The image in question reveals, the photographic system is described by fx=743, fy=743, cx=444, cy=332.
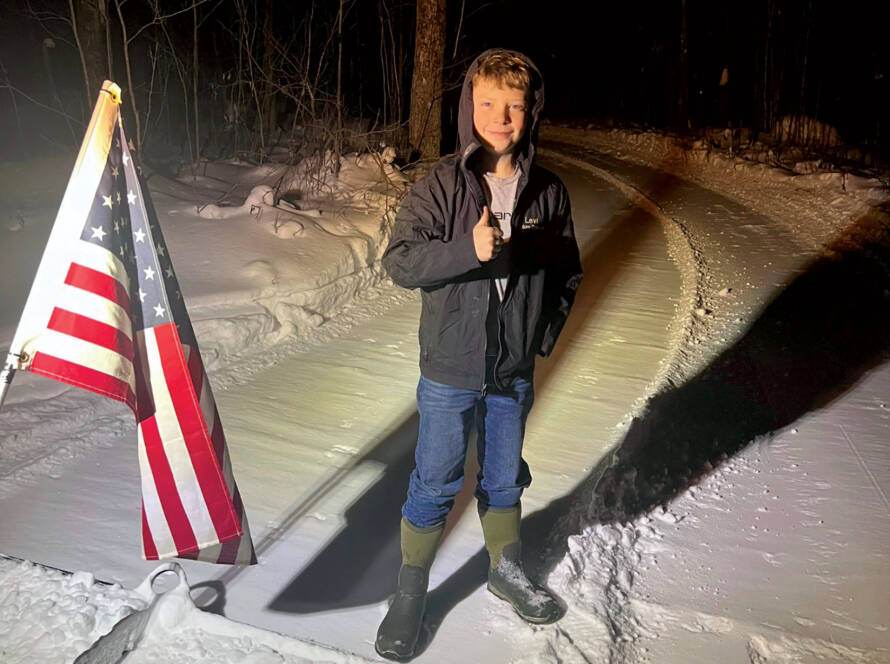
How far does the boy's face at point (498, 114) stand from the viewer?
232 centimetres

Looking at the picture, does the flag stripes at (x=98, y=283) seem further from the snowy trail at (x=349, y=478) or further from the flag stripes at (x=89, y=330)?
the snowy trail at (x=349, y=478)

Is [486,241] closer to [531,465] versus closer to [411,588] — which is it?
[411,588]

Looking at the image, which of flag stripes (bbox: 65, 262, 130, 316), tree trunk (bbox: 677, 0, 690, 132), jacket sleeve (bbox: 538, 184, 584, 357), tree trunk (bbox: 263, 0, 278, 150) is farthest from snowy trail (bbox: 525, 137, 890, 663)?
tree trunk (bbox: 677, 0, 690, 132)

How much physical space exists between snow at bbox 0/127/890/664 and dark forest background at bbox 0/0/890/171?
3.12 metres

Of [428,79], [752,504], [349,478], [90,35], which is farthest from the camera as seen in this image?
[428,79]

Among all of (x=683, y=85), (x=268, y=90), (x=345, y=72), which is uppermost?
(x=345, y=72)

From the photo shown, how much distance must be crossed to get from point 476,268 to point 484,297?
21 cm

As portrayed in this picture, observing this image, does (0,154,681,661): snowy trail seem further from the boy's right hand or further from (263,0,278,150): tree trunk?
(263,0,278,150): tree trunk

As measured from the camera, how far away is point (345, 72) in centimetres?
2034

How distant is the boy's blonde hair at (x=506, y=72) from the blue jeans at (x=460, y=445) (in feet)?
3.22

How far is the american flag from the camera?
7.34ft

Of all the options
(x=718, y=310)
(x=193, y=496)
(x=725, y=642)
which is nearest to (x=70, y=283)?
(x=193, y=496)

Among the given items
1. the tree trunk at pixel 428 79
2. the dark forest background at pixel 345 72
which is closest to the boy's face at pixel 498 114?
the dark forest background at pixel 345 72

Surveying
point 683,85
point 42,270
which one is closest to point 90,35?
point 42,270
